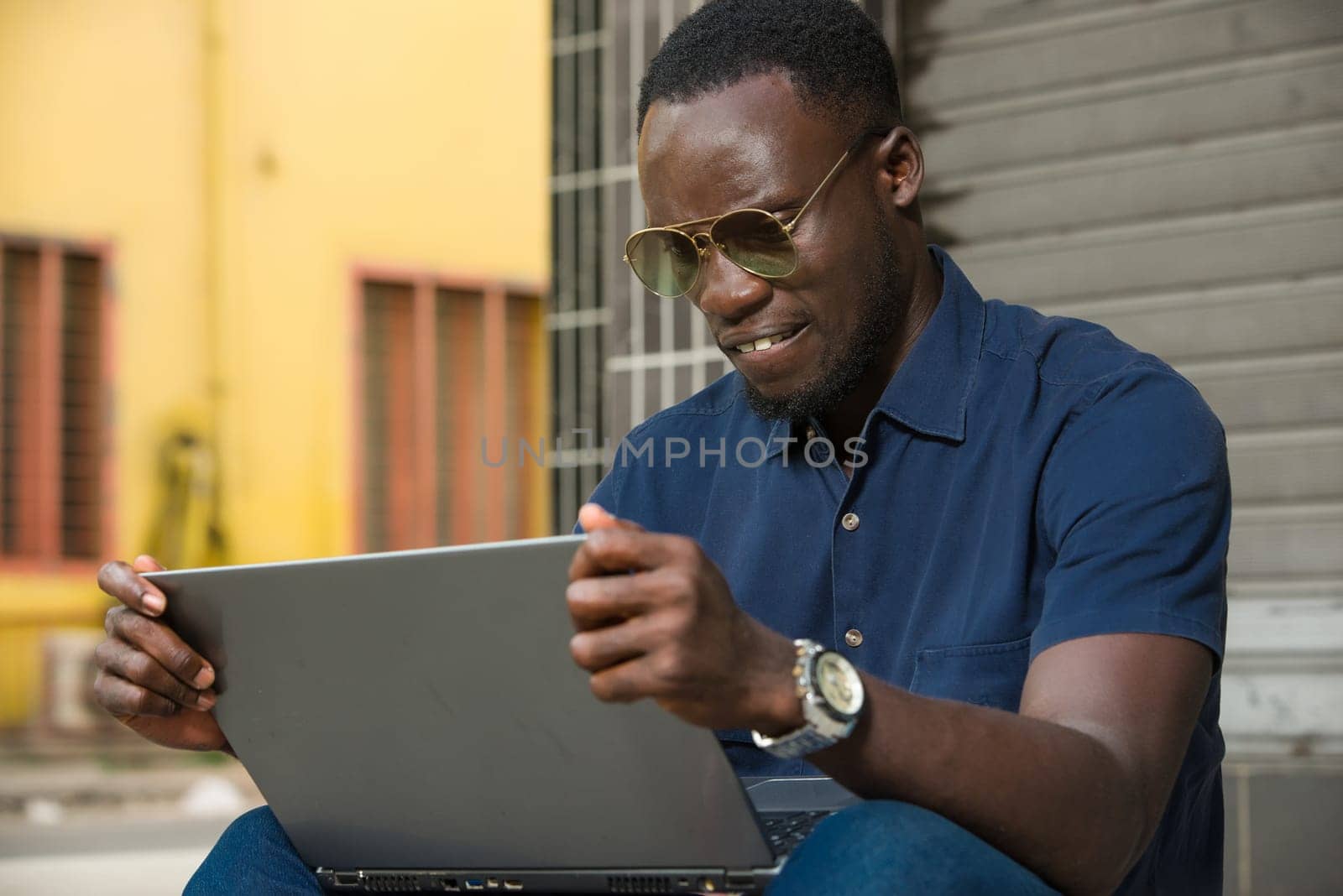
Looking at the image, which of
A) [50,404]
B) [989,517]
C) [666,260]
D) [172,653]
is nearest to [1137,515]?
[989,517]

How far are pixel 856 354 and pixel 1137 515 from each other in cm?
54

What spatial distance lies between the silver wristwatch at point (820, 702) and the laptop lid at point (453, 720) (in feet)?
0.19

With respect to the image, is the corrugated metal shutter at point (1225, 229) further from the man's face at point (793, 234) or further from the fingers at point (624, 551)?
the fingers at point (624, 551)

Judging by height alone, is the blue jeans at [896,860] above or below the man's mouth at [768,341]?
below

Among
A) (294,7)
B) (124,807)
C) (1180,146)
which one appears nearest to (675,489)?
(1180,146)

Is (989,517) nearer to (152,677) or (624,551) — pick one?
(624,551)

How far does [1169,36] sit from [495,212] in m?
7.23

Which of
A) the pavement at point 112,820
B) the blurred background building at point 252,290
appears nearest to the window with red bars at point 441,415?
the blurred background building at point 252,290

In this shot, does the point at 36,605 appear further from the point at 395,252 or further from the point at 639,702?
the point at 639,702

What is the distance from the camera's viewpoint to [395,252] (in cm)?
1061

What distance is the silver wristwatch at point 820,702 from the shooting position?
1214mm

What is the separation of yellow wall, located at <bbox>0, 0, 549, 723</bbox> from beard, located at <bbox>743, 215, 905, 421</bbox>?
8.12m

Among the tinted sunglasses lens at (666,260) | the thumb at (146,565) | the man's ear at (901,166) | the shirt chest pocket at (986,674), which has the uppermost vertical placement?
the man's ear at (901,166)

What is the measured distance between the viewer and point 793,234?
195 centimetres
